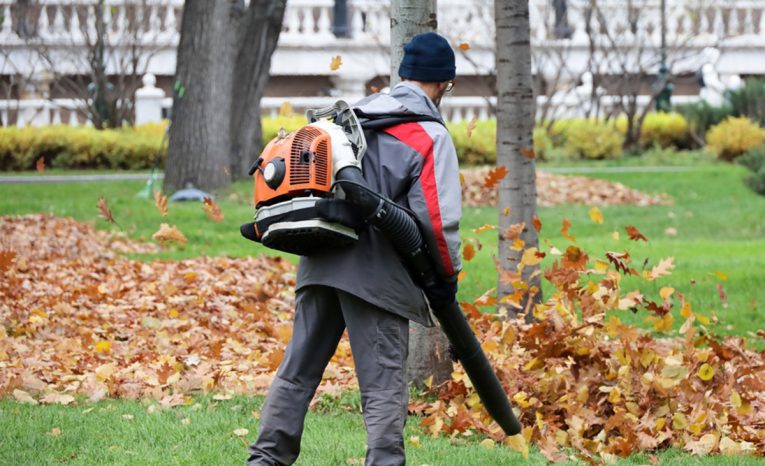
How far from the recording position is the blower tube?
14.1 feet

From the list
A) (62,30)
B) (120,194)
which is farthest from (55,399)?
(62,30)

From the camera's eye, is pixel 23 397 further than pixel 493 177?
Yes

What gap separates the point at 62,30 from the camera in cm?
2831

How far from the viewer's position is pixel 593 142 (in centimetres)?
2394

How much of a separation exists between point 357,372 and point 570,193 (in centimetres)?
1368

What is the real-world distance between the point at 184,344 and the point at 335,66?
248 centimetres

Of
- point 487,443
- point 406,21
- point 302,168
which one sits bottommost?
point 487,443

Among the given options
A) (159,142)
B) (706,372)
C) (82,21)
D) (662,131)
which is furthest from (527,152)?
(82,21)

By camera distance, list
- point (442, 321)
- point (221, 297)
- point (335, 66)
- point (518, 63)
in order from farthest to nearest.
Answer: point (221, 297) → point (518, 63) → point (335, 66) → point (442, 321)

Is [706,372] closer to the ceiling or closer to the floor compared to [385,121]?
closer to the floor

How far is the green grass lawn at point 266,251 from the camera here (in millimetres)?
5508

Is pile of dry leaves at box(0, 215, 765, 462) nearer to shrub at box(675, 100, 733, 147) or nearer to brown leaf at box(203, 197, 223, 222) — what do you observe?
brown leaf at box(203, 197, 223, 222)

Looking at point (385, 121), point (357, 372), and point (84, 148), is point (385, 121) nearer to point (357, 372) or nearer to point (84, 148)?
point (357, 372)

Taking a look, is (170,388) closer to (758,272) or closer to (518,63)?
(518,63)
